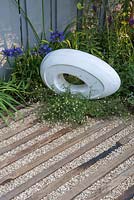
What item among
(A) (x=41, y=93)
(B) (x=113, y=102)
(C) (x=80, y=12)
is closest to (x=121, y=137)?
(B) (x=113, y=102)

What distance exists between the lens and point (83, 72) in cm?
252

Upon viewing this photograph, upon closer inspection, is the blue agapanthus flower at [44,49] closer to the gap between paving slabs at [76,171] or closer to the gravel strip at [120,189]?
the gap between paving slabs at [76,171]

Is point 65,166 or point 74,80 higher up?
point 74,80

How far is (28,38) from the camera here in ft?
9.80

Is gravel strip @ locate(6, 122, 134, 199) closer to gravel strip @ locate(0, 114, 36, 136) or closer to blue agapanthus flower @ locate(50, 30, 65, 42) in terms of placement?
gravel strip @ locate(0, 114, 36, 136)

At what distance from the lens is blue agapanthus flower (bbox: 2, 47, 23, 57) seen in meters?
2.76

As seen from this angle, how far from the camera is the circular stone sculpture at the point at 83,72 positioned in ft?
8.13

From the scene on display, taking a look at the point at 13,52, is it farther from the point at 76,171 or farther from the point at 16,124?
the point at 76,171

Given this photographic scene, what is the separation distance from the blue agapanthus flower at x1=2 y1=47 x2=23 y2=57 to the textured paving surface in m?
0.54

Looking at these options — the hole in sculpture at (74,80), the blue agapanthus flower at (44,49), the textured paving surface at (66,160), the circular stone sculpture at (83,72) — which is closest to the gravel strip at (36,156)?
the textured paving surface at (66,160)

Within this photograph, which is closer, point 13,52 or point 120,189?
point 120,189

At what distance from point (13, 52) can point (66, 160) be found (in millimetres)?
1102

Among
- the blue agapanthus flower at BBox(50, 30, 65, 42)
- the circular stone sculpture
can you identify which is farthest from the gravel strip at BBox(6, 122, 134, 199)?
the blue agapanthus flower at BBox(50, 30, 65, 42)

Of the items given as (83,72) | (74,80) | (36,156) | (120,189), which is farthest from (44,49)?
(120,189)
